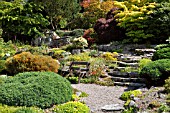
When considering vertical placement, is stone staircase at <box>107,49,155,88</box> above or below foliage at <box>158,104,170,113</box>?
below

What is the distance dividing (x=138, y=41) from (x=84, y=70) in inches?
243

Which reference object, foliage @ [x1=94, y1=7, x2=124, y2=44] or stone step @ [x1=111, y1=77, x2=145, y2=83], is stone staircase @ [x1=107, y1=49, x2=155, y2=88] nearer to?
stone step @ [x1=111, y1=77, x2=145, y2=83]

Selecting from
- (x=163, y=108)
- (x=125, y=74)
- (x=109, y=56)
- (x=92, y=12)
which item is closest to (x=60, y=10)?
(x=92, y=12)

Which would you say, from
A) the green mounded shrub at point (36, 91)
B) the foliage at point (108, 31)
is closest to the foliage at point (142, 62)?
the green mounded shrub at point (36, 91)

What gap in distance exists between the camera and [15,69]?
46.5ft

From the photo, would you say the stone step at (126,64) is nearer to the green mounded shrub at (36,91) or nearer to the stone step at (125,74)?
the stone step at (125,74)

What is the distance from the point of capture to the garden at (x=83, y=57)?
979cm

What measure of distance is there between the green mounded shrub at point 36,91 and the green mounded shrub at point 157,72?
3.27 meters

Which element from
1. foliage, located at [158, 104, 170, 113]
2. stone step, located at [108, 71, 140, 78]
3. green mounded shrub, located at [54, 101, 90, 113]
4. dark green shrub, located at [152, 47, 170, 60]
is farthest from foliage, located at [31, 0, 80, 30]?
foliage, located at [158, 104, 170, 113]

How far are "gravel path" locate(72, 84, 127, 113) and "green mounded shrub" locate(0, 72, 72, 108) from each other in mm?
929

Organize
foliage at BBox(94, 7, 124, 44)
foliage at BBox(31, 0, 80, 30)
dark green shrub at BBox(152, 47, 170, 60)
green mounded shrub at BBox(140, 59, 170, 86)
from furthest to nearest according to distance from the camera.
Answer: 1. foliage at BBox(31, 0, 80, 30)
2. foliage at BBox(94, 7, 124, 44)
3. dark green shrub at BBox(152, 47, 170, 60)
4. green mounded shrub at BBox(140, 59, 170, 86)

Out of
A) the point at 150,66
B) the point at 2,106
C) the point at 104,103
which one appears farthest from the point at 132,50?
the point at 2,106

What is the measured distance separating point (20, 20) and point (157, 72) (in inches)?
634

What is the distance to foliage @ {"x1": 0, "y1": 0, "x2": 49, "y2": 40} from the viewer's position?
25.5 m
